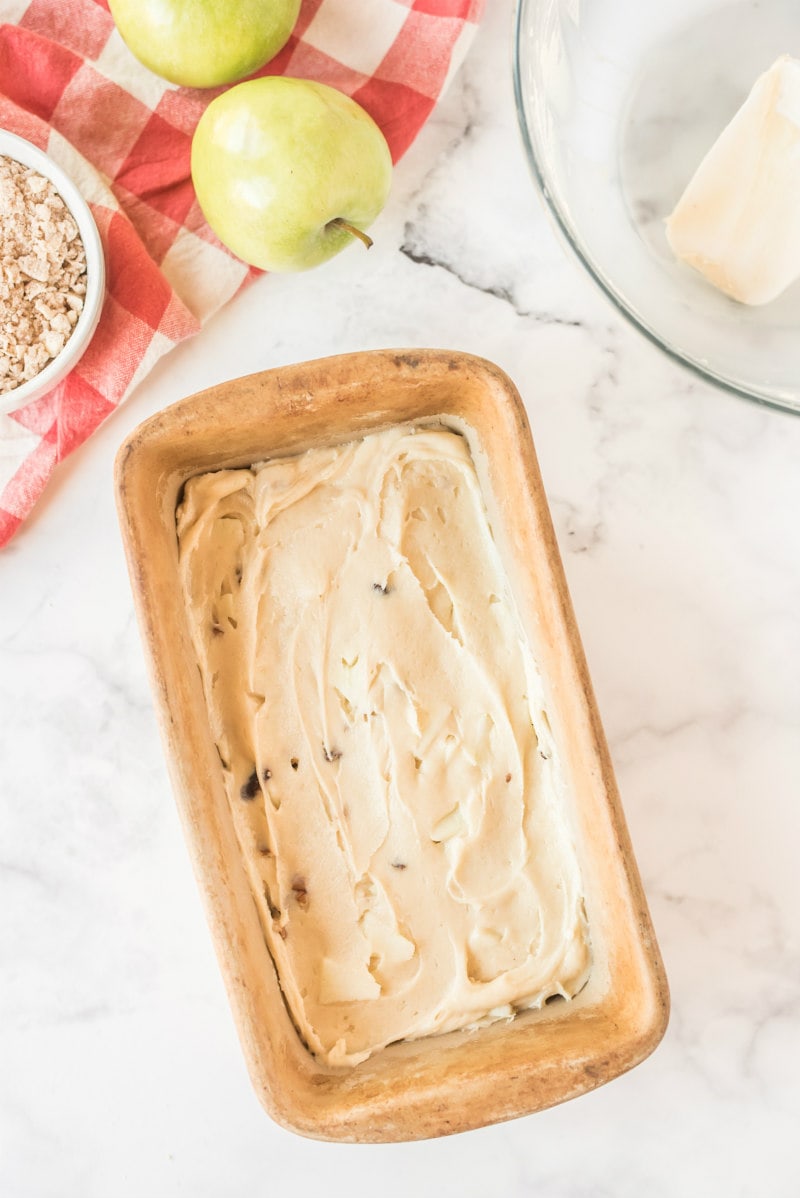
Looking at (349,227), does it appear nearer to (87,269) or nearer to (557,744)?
(87,269)

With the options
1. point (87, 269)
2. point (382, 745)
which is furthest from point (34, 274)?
point (382, 745)

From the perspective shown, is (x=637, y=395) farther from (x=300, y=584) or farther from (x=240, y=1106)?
(x=240, y=1106)

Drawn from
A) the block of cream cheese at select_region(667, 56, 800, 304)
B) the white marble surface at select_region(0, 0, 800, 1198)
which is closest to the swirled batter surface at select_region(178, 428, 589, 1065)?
the white marble surface at select_region(0, 0, 800, 1198)

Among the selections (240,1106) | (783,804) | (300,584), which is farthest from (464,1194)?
(300,584)

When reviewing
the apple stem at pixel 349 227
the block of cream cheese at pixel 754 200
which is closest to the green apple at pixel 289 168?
the apple stem at pixel 349 227

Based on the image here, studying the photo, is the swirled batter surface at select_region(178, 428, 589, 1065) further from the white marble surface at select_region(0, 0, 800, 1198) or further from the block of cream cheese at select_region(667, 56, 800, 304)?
the block of cream cheese at select_region(667, 56, 800, 304)

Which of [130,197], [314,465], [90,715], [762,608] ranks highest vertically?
[130,197]

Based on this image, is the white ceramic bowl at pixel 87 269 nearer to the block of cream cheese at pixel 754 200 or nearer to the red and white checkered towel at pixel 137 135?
the red and white checkered towel at pixel 137 135
